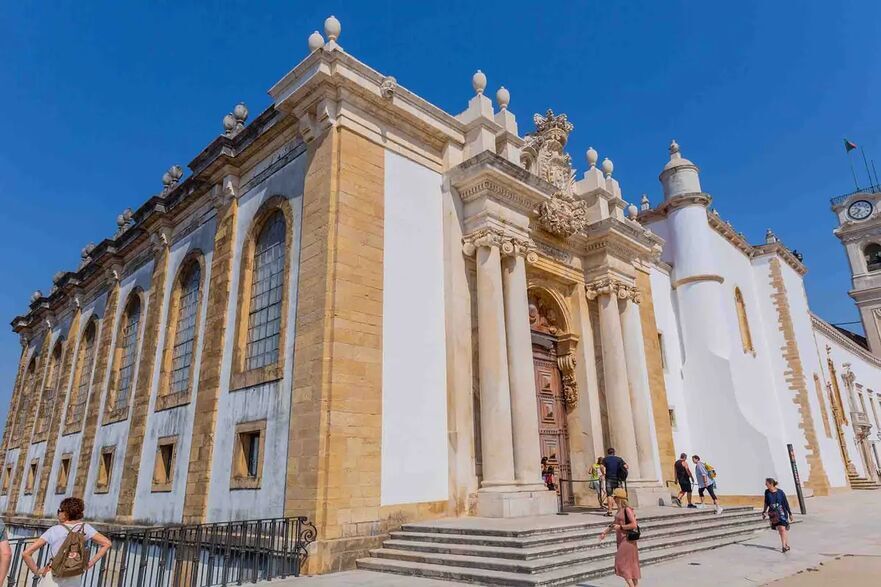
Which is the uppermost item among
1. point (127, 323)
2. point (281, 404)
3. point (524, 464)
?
point (127, 323)

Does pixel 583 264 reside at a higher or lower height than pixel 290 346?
higher

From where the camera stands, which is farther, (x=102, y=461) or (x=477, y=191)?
→ (x=102, y=461)

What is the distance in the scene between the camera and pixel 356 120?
1162 centimetres

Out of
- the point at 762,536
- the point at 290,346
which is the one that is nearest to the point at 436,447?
the point at 290,346

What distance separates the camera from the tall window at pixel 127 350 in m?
17.8

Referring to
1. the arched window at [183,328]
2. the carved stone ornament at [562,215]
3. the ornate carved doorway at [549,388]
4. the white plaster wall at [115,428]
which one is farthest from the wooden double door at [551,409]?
the white plaster wall at [115,428]

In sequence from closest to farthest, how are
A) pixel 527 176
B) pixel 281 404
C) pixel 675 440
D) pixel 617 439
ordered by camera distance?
pixel 281 404
pixel 527 176
pixel 617 439
pixel 675 440

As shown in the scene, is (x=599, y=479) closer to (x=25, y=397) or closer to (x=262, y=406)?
(x=262, y=406)

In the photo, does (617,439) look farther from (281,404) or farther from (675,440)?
(281,404)

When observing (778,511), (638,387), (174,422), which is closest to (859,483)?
(638,387)

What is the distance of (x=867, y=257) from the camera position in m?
45.6

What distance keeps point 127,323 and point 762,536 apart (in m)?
19.3

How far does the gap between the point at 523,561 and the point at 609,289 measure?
32.4 feet

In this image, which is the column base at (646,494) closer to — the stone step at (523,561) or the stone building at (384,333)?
the stone building at (384,333)
